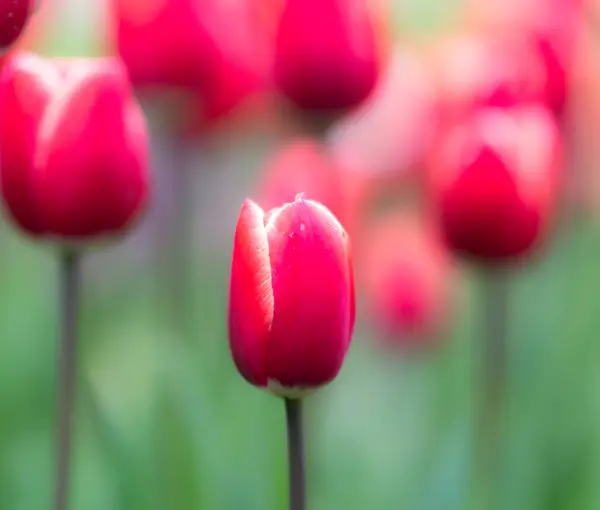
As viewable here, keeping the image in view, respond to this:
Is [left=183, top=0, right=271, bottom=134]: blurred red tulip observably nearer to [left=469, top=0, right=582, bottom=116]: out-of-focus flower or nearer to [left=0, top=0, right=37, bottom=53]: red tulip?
[left=469, top=0, right=582, bottom=116]: out-of-focus flower

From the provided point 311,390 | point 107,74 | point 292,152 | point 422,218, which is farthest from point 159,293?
point 311,390

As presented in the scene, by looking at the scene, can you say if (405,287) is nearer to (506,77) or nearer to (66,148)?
(506,77)

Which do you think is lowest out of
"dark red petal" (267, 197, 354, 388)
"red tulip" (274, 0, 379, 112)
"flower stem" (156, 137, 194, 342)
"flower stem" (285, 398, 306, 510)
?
"flower stem" (285, 398, 306, 510)

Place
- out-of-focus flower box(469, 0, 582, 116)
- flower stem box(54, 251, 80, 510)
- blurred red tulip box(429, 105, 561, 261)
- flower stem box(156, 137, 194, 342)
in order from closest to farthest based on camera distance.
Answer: flower stem box(54, 251, 80, 510) → blurred red tulip box(429, 105, 561, 261) → out-of-focus flower box(469, 0, 582, 116) → flower stem box(156, 137, 194, 342)

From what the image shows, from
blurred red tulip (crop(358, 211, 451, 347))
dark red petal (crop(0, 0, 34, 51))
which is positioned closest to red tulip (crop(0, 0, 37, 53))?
dark red petal (crop(0, 0, 34, 51))

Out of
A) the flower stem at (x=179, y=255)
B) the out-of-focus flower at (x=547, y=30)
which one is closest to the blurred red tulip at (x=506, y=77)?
the out-of-focus flower at (x=547, y=30)

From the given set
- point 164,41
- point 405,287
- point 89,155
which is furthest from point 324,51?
point 405,287

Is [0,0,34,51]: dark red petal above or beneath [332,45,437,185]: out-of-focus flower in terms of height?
beneath
